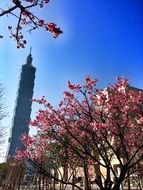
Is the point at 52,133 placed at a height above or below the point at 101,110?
below

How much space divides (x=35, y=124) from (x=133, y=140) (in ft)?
13.1

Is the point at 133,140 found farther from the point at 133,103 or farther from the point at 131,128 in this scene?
the point at 133,103

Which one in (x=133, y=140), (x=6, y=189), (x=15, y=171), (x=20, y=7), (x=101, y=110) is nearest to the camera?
(x=20, y=7)

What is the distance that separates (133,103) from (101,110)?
4.51ft

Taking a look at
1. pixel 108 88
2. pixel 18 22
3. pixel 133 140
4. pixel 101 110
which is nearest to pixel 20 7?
pixel 18 22

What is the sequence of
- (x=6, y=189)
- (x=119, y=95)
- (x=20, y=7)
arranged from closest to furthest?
(x=20, y=7), (x=119, y=95), (x=6, y=189)

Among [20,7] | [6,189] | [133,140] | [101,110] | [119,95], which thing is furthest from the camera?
[6,189]

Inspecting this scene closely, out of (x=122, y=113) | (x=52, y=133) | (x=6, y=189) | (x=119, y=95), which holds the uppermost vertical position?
(x=119, y=95)

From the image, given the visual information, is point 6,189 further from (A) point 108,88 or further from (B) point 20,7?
(B) point 20,7

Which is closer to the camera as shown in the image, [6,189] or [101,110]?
[101,110]

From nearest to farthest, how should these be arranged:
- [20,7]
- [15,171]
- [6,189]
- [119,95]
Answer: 1. [20,7]
2. [119,95]
3. [6,189]
4. [15,171]

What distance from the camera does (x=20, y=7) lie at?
512 cm

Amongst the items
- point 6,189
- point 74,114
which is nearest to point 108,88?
point 74,114

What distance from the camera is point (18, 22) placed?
17.8ft
